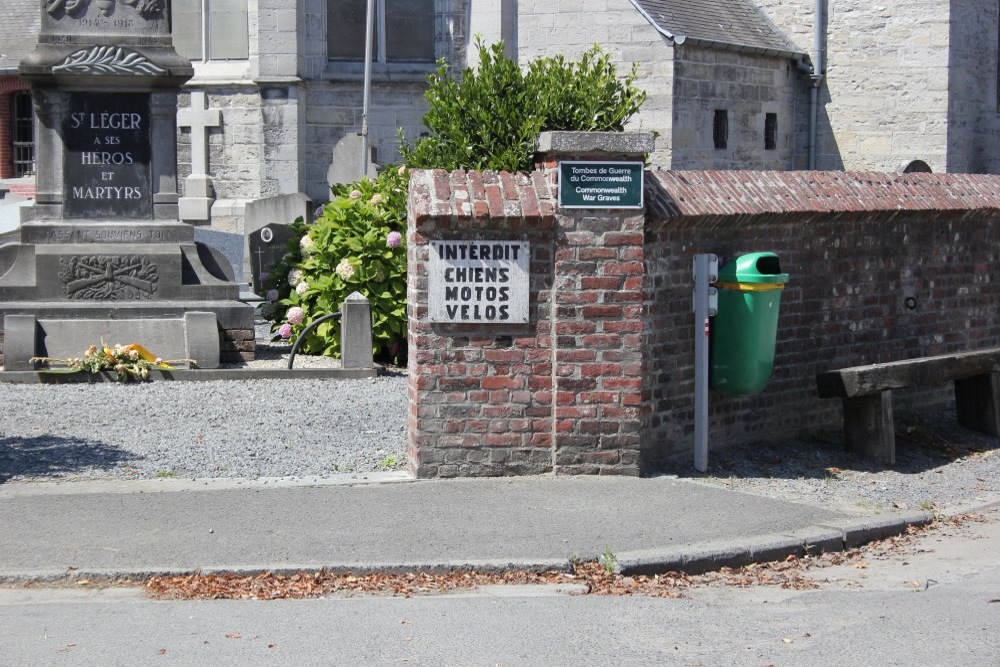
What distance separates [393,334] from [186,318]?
1996mm

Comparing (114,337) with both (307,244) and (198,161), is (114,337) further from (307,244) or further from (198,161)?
(198,161)

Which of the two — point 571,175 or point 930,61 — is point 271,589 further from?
point 930,61

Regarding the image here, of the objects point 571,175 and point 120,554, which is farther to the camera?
point 571,175

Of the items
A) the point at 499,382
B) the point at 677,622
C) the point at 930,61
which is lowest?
the point at 677,622

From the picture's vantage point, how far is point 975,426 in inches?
447

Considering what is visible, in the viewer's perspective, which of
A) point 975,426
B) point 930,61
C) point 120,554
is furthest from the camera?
point 930,61

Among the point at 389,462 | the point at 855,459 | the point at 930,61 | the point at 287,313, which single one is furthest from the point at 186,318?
the point at 930,61

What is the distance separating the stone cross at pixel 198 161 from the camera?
2555 centimetres

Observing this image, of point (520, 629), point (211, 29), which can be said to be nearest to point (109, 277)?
point (520, 629)

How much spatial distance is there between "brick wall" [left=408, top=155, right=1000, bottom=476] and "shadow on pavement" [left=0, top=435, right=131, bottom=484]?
2.16 m

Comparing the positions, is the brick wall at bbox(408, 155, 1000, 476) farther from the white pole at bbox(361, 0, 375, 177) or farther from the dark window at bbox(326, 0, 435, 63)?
the dark window at bbox(326, 0, 435, 63)

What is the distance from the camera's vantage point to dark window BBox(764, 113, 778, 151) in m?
24.8

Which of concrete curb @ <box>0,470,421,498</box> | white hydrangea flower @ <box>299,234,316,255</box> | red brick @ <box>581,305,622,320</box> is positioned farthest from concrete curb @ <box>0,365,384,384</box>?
red brick @ <box>581,305,622,320</box>

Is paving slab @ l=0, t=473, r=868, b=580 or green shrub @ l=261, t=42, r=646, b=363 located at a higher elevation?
green shrub @ l=261, t=42, r=646, b=363
